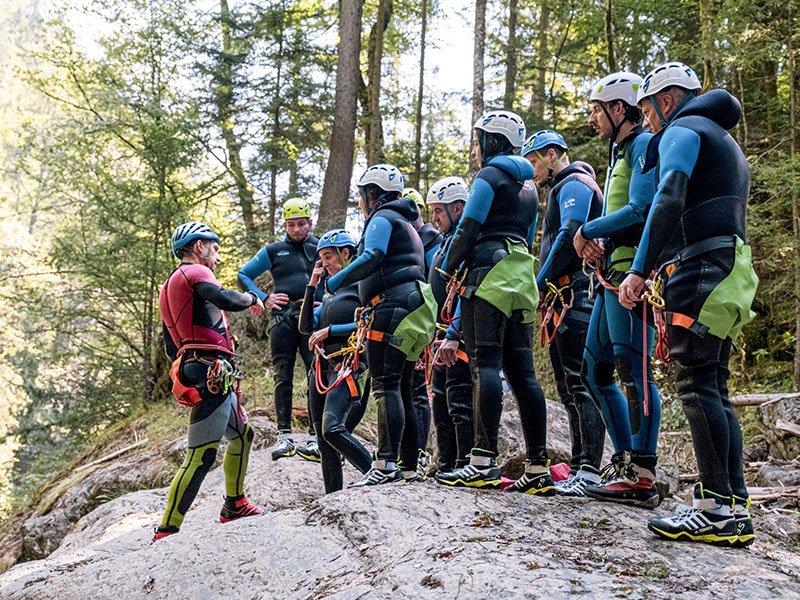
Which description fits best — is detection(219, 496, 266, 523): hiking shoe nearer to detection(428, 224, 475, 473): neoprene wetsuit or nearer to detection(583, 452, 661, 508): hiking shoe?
detection(428, 224, 475, 473): neoprene wetsuit

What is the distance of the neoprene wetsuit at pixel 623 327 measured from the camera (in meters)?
4.75

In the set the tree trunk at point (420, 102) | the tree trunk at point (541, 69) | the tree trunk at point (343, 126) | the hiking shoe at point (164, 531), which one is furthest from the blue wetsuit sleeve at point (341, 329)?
the tree trunk at point (420, 102)

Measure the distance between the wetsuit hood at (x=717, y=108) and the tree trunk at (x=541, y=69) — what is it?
12.0 m

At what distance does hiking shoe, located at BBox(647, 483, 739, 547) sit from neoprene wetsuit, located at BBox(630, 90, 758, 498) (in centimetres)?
6

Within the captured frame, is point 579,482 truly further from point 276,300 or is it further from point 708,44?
point 708,44

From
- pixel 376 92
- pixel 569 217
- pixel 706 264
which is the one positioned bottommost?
pixel 706 264

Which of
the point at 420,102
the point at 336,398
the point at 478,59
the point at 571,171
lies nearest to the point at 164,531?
the point at 336,398

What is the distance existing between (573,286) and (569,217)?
0.57m

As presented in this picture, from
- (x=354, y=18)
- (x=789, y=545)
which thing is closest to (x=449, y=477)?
(x=789, y=545)

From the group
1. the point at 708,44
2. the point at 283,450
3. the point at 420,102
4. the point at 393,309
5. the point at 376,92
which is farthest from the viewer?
the point at 420,102

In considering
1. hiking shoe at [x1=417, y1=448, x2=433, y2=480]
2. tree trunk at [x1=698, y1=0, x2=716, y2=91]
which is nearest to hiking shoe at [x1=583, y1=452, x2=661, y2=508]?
hiking shoe at [x1=417, y1=448, x2=433, y2=480]

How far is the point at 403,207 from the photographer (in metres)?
6.09

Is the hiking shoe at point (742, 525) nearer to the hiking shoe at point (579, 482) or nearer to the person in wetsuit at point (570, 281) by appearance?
the hiking shoe at point (579, 482)

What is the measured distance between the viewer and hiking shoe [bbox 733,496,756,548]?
12.9 feet
